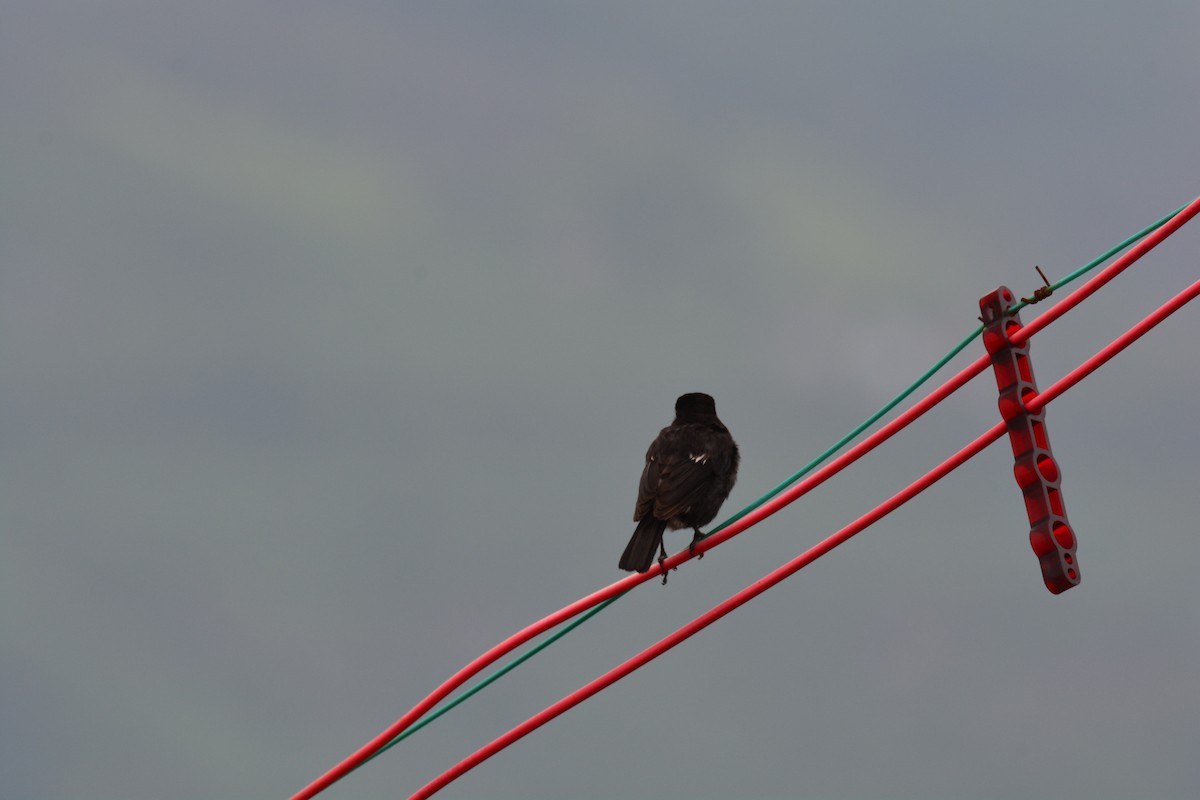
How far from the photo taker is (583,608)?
23.8 ft

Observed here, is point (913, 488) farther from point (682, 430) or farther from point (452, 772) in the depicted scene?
point (682, 430)

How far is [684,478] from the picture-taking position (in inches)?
420

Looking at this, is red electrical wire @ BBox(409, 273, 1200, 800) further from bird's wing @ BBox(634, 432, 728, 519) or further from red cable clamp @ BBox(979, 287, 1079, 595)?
bird's wing @ BBox(634, 432, 728, 519)

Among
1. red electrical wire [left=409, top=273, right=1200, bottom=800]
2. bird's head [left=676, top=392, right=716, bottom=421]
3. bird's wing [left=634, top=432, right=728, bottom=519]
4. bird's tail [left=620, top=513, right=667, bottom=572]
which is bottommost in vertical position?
red electrical wire [left=409, top=273, right=1200, bottom=800]

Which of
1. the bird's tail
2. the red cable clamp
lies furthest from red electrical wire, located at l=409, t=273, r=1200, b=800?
the bird's tail

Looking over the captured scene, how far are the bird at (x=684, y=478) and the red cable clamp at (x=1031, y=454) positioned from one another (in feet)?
8.78

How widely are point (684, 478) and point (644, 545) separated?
3.59 feet

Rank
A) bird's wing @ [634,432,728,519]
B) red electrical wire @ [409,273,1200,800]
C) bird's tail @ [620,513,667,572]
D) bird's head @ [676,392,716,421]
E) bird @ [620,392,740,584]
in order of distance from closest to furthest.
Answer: red electrical wire @ [409,273,1200,800] < bird's tail @ [620,513,667,572] < bird @ [620,392,740,584] < bird's wing @ [634,432,728,519] < bird's head @ [676,392,716,421]

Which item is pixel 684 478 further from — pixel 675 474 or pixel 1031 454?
pixel 1031 454

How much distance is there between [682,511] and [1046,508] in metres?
3.39

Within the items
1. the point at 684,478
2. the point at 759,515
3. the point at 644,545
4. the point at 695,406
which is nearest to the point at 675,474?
the point at 684,478

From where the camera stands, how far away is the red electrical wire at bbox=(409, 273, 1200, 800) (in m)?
6.62

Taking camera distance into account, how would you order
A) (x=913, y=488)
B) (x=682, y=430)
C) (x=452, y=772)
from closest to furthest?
(x=913, y=488), (x=452, y=772), (x=682, y=430)

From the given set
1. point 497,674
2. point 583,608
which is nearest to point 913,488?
point 583,608
